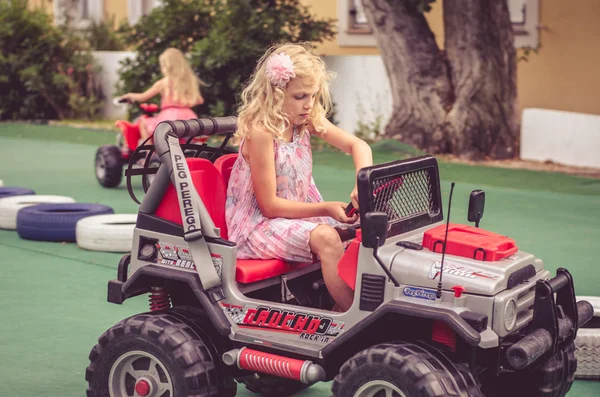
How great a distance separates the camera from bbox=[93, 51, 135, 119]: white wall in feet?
71.8

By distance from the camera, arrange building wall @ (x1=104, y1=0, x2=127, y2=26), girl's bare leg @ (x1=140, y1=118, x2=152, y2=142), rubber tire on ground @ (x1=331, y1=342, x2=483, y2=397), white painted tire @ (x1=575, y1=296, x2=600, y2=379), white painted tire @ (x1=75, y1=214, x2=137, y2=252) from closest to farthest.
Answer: rubber tire on ground @ (x1=331, y1=342, x2=483, y2=397) → white painted tire @ (x1=575, y1=296, x2=600, y2=379) → white painted tire @ (x1=75, y1=214, x2=137, y2=252) → girl's bare leg @ (x1=140, y1=118, x2=152, y2=142) → building wall @ (x1=104, y1=0, x2=127, y2=26)

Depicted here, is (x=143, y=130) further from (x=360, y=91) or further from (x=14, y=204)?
(x=360, y=91)

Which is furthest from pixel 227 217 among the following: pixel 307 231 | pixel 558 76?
pixel 558 76

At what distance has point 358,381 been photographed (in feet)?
11.7

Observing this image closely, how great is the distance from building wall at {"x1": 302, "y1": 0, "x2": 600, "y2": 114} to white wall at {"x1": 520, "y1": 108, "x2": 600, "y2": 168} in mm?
1137

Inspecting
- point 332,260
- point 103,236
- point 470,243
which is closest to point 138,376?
point 332,260

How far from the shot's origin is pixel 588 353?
4754 mm

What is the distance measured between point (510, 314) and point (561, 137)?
34.7 ft

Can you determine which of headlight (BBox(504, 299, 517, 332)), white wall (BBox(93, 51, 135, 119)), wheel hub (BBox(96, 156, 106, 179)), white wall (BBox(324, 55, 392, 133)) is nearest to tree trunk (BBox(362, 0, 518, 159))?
white wall (BBox(324, 55, 392, 133))

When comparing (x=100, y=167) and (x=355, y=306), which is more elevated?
(x=355, y=306)

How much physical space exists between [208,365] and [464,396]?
3.35ft

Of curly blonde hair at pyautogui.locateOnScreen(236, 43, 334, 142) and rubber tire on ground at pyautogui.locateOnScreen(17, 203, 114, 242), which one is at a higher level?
curly blonde hair at pyautogui.locateOnScreen(236, 43, 334, 142)

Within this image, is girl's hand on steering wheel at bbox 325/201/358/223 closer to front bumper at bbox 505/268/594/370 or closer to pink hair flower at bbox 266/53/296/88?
pink hair flower at bbox 266/53/296/88

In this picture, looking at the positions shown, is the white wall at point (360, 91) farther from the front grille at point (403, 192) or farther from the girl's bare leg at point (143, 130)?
the front grille at point (403, 192)
